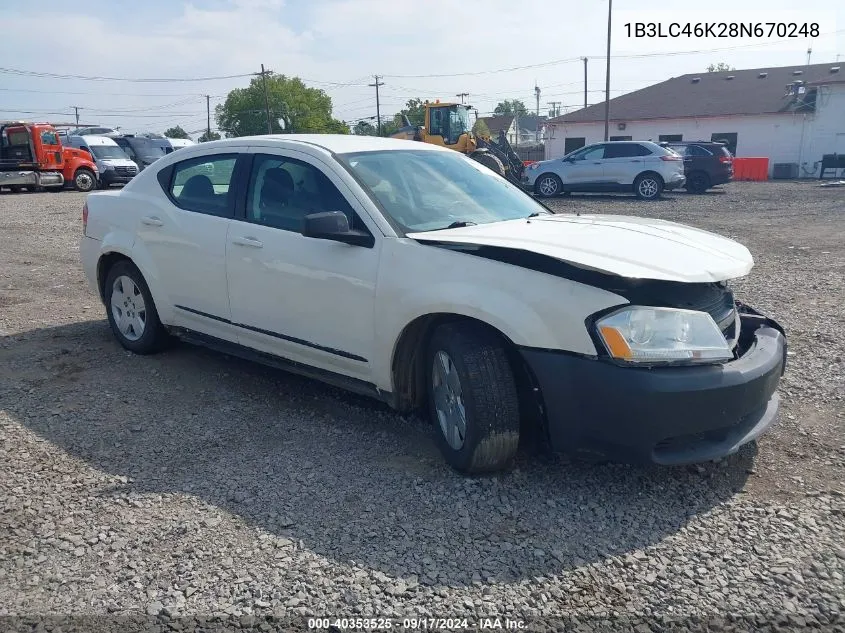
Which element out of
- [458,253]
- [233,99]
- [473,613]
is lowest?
[473,613]

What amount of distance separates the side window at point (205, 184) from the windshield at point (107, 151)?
89.2ft

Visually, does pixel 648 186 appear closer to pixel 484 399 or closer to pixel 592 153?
pixel 592 153

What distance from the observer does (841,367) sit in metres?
5.40

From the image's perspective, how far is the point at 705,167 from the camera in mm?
23922

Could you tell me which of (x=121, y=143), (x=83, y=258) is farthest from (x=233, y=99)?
(x=83, y=258)

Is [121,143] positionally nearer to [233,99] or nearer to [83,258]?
[83,258]

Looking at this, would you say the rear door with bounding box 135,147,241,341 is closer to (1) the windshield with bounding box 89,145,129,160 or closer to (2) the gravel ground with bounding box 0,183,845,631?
(2) the gravel ground with bounding box 0,183,845,631

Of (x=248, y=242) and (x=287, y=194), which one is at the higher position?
(x=287, y=194)

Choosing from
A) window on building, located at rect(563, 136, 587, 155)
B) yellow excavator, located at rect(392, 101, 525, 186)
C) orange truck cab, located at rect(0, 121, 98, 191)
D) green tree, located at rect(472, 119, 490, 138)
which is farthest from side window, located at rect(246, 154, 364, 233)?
window on building, located at rect(563, 136, 587, 155)

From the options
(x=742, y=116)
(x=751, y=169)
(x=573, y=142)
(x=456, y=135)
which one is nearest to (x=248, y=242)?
(x=456, y=135)

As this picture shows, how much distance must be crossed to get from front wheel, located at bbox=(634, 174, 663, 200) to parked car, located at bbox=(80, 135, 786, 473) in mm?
17281

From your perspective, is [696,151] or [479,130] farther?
[479,130]

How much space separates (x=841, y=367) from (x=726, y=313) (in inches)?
86.6

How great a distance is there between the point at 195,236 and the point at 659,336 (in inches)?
124
